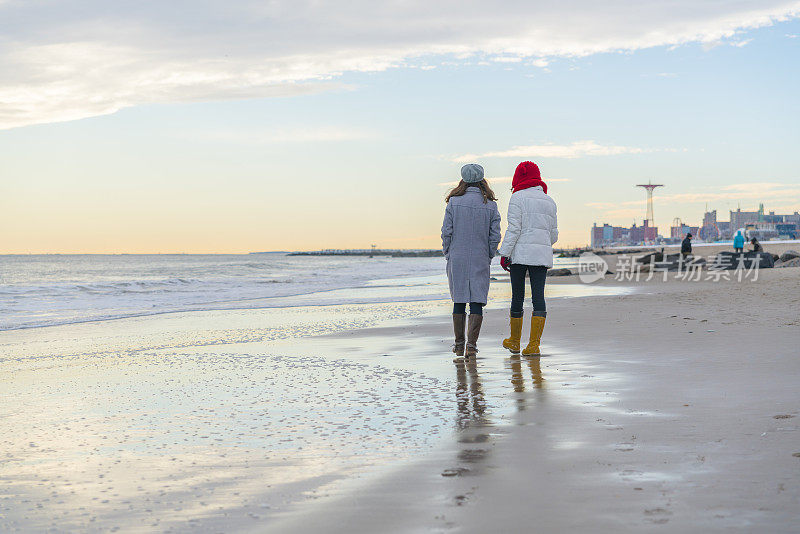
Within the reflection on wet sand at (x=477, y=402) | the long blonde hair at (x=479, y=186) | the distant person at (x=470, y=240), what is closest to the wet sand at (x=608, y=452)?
the reflection on wet sand at (x=477, y=402)

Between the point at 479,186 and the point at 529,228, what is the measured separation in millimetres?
695

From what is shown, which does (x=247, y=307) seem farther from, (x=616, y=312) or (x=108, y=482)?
(x=108, y=482)

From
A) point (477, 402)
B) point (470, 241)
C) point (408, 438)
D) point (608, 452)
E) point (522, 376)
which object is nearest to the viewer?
point (608, 452)

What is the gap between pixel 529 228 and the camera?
721 cm

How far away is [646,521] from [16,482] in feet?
8.54

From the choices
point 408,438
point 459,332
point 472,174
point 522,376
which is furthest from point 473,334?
point 408,438

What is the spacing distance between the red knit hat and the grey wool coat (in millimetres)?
328

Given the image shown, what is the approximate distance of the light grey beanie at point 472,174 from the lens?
7.37 m

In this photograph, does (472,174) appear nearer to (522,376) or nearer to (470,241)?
(470,241)

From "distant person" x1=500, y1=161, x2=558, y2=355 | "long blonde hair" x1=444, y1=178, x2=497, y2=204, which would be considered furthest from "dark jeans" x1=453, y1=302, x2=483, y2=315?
"long blonde hair" x1=444, y1=178, x2=497, y2=204

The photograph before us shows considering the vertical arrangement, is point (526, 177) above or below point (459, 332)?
above

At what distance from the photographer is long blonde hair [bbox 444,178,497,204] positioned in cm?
730

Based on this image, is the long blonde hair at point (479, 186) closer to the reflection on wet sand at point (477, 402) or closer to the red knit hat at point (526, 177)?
the red knit hat at point (526, 177)

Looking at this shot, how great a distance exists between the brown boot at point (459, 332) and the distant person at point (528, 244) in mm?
472
